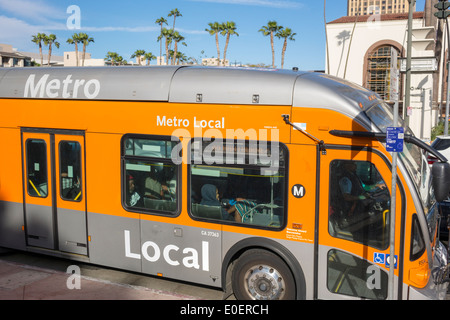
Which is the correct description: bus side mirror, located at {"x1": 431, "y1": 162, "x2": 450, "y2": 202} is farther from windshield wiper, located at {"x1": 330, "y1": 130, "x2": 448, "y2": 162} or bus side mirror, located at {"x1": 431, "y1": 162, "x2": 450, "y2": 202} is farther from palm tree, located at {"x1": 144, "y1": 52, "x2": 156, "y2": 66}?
palm tree, located at {"x1": 144, "y1": 52, "x2": 156, "y2": 66}

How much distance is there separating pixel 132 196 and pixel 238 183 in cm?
174

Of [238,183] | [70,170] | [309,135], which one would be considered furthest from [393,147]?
[70,170]

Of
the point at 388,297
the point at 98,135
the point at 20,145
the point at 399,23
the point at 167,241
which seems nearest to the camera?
the point at 388,297

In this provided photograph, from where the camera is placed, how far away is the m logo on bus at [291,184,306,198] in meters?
5.46

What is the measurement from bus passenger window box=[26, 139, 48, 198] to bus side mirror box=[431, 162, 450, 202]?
587cm

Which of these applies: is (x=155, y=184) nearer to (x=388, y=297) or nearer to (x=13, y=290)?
(x=13, y=290)

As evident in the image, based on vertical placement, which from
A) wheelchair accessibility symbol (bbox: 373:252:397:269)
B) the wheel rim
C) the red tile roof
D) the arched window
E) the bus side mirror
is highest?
the red tile roof

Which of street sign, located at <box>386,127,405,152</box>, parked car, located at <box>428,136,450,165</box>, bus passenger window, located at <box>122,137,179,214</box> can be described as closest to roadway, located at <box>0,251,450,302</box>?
bus passenger window, located at <box>122,137,179,214</box>

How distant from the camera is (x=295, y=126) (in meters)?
5.48

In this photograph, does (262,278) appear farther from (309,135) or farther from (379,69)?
(379,69)

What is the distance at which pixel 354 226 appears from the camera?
17.3 ft

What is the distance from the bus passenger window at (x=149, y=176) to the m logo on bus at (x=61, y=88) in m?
1.08
